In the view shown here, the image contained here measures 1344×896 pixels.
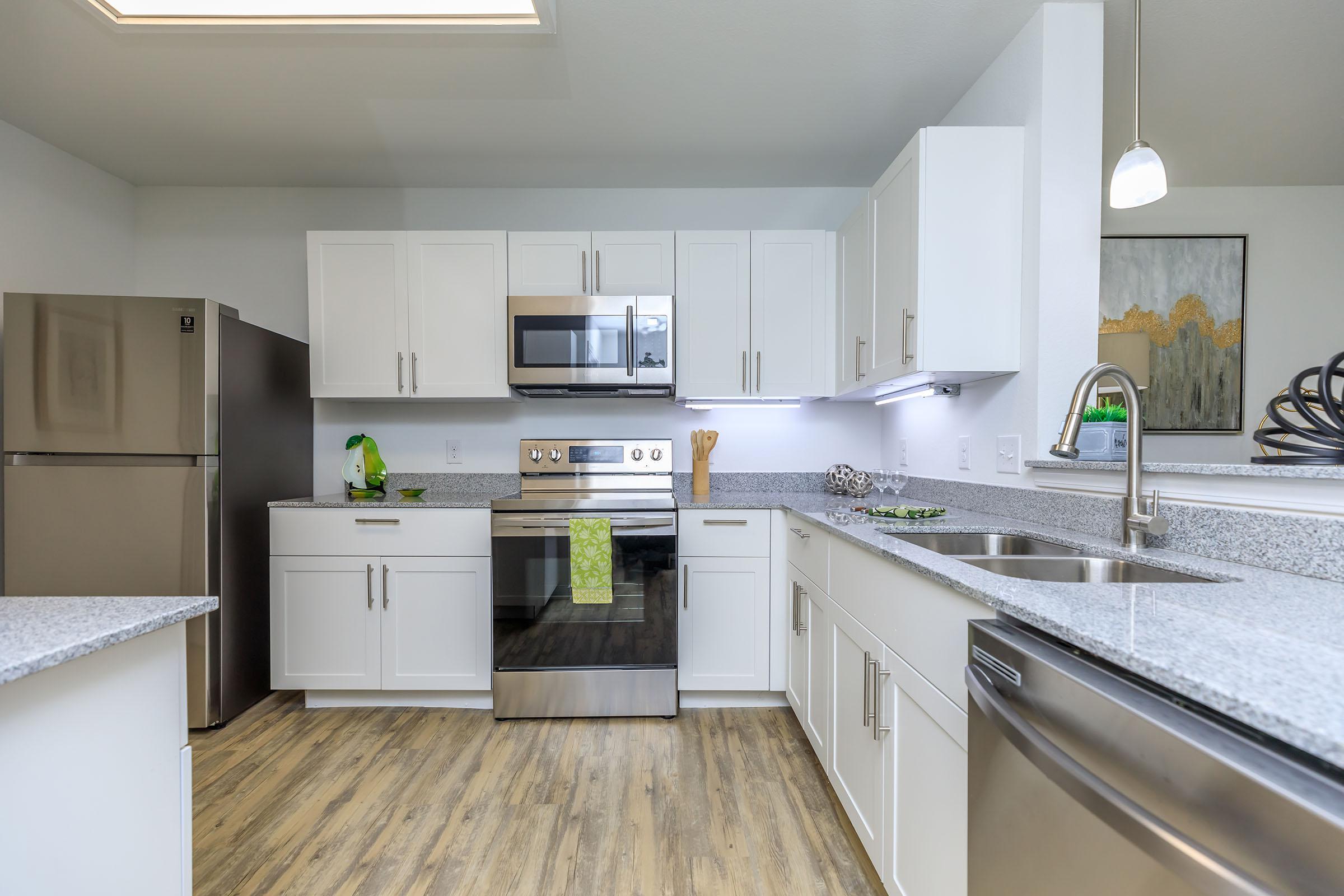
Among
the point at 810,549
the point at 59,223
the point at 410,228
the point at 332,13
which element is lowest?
the point at 810,549

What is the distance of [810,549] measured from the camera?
2062mm

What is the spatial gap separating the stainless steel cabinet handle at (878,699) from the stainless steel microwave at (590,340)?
1.56m

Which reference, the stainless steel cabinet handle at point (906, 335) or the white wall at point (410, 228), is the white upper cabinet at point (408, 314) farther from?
the stainless steel cabinet handle at point (906, 335)

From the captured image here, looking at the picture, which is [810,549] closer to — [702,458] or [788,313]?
[702,458]

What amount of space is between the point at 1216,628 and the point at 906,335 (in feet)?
4.54

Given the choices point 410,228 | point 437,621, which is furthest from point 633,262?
point 437,621

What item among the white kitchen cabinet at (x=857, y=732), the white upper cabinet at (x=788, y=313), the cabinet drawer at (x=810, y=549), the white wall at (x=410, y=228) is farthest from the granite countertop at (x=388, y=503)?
the white kitchen cabinet at (x=857, y=732)

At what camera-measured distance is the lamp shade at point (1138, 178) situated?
57.7 inches

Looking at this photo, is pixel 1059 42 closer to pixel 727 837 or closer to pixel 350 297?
pixel 727 837

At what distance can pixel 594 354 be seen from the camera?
2594 millimetres

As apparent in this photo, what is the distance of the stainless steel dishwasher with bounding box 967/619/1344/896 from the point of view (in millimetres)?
470

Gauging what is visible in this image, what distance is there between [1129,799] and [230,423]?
2884 mm

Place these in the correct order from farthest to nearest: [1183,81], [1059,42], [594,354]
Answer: [594,354], [1183,81], [1059,42]

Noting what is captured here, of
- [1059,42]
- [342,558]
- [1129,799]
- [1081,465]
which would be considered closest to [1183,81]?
[1059,42]
